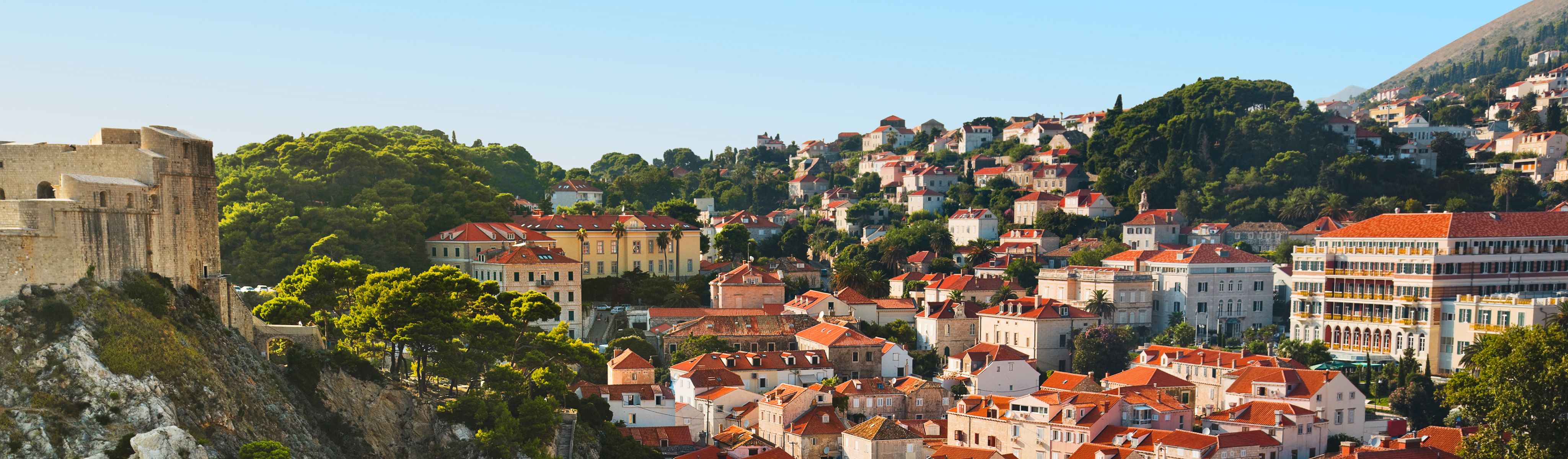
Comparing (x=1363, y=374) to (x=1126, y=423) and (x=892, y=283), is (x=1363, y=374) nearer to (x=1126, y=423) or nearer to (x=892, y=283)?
(x=1126, y=423)

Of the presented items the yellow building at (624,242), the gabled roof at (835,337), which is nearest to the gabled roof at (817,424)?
the gabled roof at (835,337)

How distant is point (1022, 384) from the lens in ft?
195

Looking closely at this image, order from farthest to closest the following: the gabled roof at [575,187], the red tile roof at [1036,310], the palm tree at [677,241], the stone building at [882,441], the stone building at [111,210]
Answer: the gabled roof at [575,187], the palm tree at [677,241], the red tile roof at [1036,310], the stone building at [882,441], the stone building at [111,210]

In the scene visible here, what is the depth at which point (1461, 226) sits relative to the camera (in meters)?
64.3

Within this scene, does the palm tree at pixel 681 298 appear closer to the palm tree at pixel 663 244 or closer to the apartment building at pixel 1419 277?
the palm tree at pixel 663 244

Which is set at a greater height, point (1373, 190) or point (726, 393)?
point (1373, 190)

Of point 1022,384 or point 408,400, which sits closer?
point 408,400

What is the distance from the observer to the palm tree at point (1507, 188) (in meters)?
89.6

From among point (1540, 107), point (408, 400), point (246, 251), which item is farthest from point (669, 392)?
point (1540, 107)

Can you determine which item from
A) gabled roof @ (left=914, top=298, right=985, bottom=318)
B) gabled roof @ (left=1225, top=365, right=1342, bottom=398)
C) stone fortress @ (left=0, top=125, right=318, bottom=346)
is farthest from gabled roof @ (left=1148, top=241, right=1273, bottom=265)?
stone fortress @ (left=0, top=125, right=318, bottom=346)

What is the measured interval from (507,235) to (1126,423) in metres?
31.1

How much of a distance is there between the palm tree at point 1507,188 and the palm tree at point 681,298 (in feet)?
186

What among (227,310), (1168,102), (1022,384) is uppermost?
(1168,102)

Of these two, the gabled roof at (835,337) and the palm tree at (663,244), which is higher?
the palm tree at (663,244)
